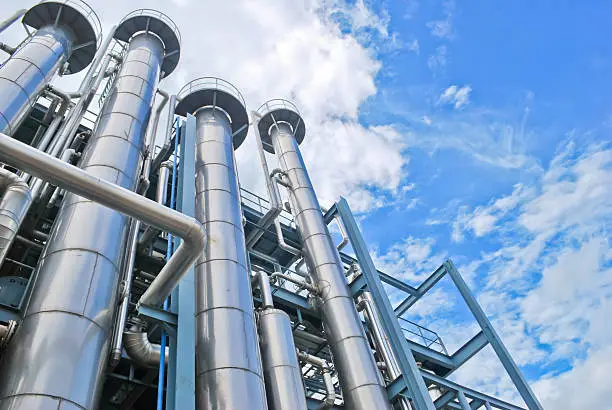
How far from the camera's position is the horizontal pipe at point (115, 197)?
5.45 metres

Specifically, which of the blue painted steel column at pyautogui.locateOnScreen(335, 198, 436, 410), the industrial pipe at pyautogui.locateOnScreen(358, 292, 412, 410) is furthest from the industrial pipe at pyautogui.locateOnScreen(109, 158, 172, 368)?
the industrial pipe at pyautogui.locateOnScreen(358, 292, 412, 410)

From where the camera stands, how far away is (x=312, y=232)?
14.3m

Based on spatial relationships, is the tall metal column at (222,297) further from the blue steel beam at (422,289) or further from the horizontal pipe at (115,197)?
the blue steel beam at (422,289)

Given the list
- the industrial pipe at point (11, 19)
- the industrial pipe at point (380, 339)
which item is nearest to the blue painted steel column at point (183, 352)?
the industrial pipe at point (380, 339)

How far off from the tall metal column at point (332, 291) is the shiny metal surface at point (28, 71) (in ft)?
24.8

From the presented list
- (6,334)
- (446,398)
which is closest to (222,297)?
(6,334)

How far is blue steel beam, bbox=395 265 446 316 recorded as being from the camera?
14.3 m

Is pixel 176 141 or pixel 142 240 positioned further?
pixel 176 141

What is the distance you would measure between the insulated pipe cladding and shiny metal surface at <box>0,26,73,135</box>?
6.24ft

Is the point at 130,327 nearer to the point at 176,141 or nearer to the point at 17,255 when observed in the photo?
the point at 17,255

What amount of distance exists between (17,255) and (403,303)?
10444 millimetres

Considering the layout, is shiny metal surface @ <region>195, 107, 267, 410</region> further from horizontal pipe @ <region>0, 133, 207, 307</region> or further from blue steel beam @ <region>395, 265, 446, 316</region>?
blue steel beam @ <region>395, 265, 446, 316</region>

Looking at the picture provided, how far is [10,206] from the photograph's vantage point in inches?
316

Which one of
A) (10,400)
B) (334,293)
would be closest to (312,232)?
(334,293)
